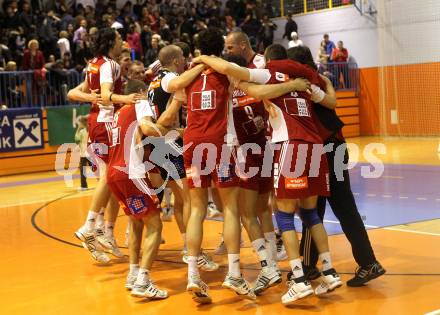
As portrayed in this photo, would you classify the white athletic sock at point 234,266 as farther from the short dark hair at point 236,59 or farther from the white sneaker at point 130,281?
the short dark hair at point 236,59

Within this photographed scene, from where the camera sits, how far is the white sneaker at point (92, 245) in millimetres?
7672

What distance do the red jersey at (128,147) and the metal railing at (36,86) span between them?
12.5 meters

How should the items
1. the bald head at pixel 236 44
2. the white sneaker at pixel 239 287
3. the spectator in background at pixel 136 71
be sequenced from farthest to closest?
the spectator in background at pixel 136 71
the bald head at pixel 236 44
the white sneaker at pixel 239 287

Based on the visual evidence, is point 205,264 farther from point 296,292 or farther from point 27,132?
point 27,132

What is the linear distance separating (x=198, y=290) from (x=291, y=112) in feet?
5.90

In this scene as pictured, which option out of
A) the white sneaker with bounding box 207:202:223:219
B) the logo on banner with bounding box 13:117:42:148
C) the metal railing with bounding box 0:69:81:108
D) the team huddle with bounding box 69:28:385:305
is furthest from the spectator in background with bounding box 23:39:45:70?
the team huddle with bounding box 69:28:385:305

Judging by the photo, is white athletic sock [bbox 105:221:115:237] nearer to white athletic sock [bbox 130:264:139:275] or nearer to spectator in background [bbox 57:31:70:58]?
white athletic sock [bbox 130:264:139:275]

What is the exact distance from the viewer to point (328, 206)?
10.9 meters

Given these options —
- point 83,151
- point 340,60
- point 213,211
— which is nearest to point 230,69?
point 213,211

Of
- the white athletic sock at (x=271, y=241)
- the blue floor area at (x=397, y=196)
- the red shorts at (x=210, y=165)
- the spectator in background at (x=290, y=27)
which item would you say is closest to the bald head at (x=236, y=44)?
the red shorts at (x=210, y=165)

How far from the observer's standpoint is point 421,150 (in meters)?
18.4

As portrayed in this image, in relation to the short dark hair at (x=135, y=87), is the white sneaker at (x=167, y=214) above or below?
below

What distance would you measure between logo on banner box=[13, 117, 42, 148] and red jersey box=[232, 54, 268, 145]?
1264 centimetres

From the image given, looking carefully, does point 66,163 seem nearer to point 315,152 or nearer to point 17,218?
point 17,218
